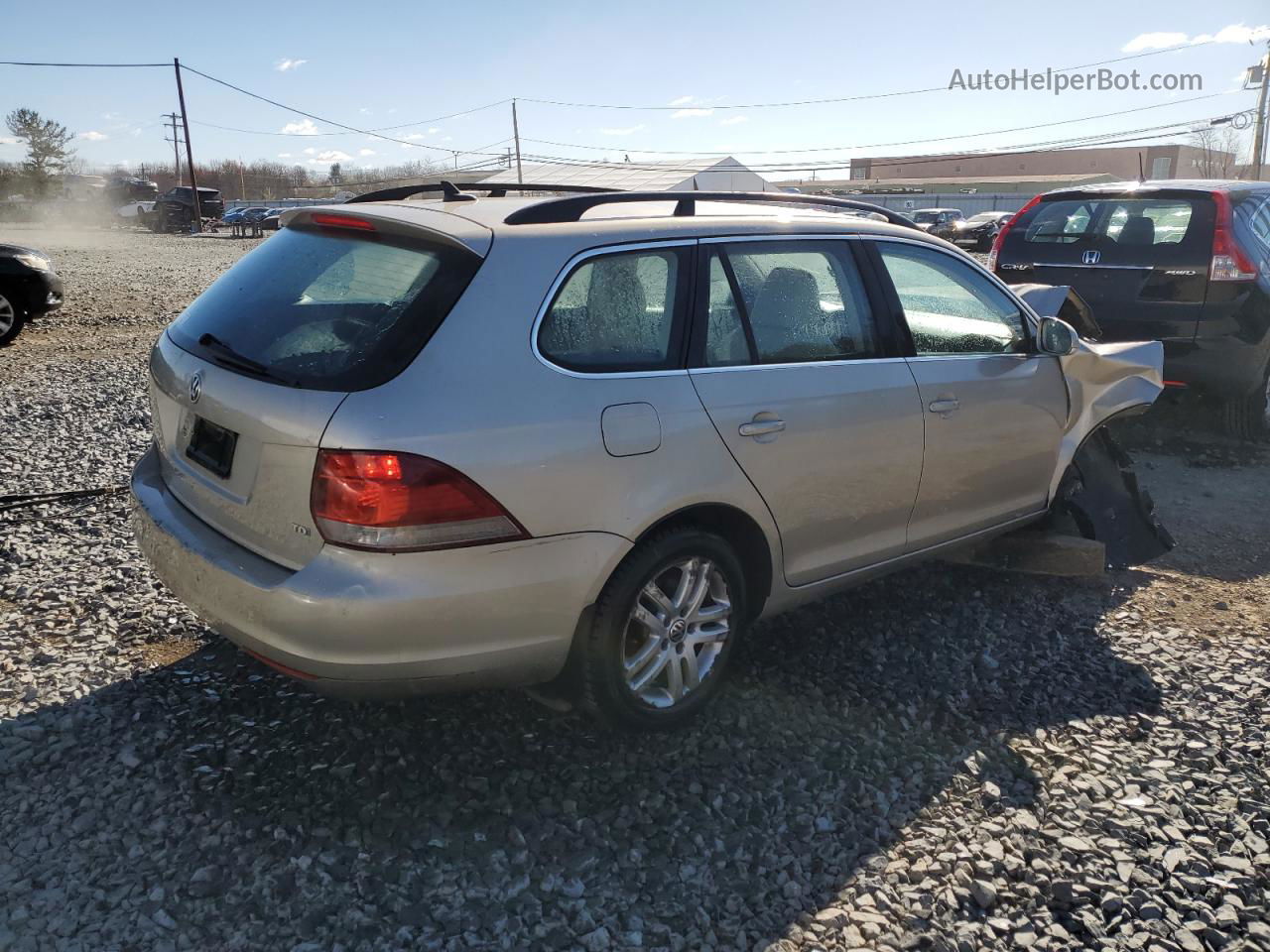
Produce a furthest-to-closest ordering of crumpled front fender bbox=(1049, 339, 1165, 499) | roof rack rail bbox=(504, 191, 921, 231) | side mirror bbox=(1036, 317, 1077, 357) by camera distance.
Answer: crumpled front fender bbox=(1049, 339, 1165, 499), side mirror bbox=(1036, 317, 1077, 357), roof rack rail bbox=(504, 191, 921, 231)

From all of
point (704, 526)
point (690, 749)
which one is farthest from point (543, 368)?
point (690, 749)

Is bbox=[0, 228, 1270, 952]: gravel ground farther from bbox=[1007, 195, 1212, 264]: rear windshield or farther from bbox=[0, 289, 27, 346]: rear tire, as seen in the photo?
bbox=[0, 289, 27, 346]: rear tire

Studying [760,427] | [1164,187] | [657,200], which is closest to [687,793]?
[760,427]

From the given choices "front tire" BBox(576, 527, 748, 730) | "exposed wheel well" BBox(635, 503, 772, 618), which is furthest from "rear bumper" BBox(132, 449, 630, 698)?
"exposed wheel well" BBox(635, 503, 772, 618)

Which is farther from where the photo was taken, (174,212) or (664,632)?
(174,212)

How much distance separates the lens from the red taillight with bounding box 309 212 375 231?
314 centimetres

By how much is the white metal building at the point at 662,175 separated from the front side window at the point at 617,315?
127ft

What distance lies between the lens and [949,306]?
411 cm

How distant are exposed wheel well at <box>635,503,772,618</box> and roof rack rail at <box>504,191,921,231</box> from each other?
102 cm

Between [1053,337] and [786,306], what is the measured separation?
1523mm

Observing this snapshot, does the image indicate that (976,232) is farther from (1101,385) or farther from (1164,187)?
(1101,385)

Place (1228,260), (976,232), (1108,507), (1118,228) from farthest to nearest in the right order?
(976,232), (1118,228), (1228,260), (1108,507)

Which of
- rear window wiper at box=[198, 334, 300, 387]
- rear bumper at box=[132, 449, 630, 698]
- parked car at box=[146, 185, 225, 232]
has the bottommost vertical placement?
rear bumper at box=[132, 449, 630, 698]

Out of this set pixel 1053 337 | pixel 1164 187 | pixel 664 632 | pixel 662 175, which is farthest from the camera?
pixel 662 175
